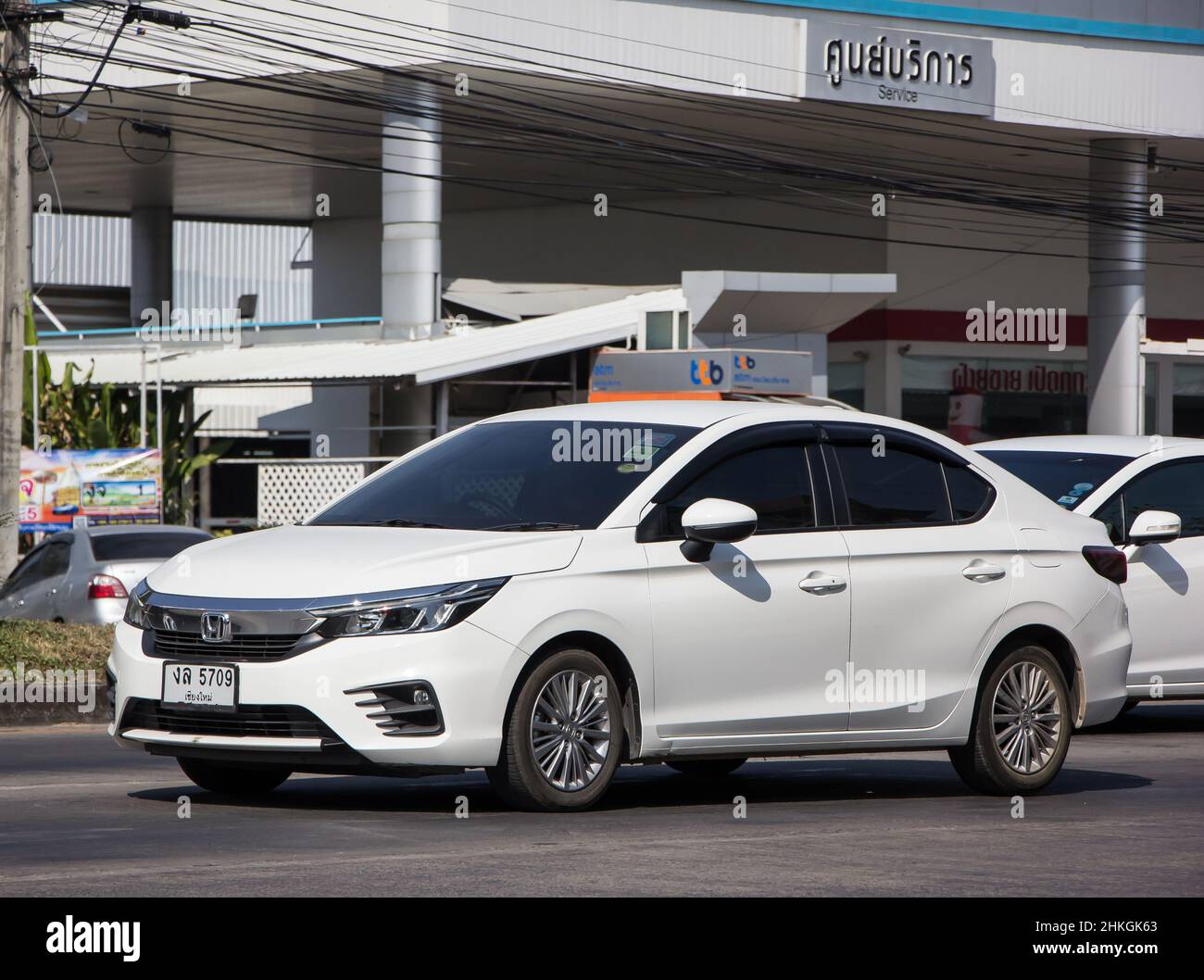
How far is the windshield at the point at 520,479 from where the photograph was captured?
27.9ft

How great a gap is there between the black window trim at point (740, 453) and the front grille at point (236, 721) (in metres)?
1.57

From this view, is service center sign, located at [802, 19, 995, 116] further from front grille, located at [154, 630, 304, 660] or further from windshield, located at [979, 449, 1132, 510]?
front grille, located at [154, 630, 304, 660]

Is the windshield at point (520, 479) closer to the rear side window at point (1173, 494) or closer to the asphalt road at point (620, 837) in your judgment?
the asphalt road at point (620, 837)

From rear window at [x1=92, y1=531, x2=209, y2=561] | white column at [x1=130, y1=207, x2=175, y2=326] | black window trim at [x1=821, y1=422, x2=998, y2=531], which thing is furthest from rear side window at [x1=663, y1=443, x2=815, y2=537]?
white column at [x1=130, y1=207, x2=175, y2=326]

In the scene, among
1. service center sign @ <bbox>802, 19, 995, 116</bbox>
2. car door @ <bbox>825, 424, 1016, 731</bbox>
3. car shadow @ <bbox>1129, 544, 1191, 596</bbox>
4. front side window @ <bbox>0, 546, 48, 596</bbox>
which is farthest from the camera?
service center sign @ <bbox>802, 19, 995, 116</bbox>

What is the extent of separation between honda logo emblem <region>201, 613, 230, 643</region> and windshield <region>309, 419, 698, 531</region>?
1001mm

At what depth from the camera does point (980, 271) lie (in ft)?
155

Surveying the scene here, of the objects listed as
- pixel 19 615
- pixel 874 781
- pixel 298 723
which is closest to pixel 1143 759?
pixel 874 781

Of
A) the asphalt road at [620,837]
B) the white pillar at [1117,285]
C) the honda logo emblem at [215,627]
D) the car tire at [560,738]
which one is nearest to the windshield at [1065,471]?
the asphalt road at [620,837]

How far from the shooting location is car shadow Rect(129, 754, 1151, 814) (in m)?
8.66

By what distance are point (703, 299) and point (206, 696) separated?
24397 mm

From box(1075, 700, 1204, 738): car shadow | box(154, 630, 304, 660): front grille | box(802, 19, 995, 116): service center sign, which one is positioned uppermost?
box(802, 19, 995, 116): service center sign

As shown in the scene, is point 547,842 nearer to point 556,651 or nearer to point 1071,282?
point 556,651

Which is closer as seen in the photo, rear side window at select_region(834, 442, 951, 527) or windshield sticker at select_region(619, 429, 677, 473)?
windshield sticker at select_region(619, 429, 677, 473)
